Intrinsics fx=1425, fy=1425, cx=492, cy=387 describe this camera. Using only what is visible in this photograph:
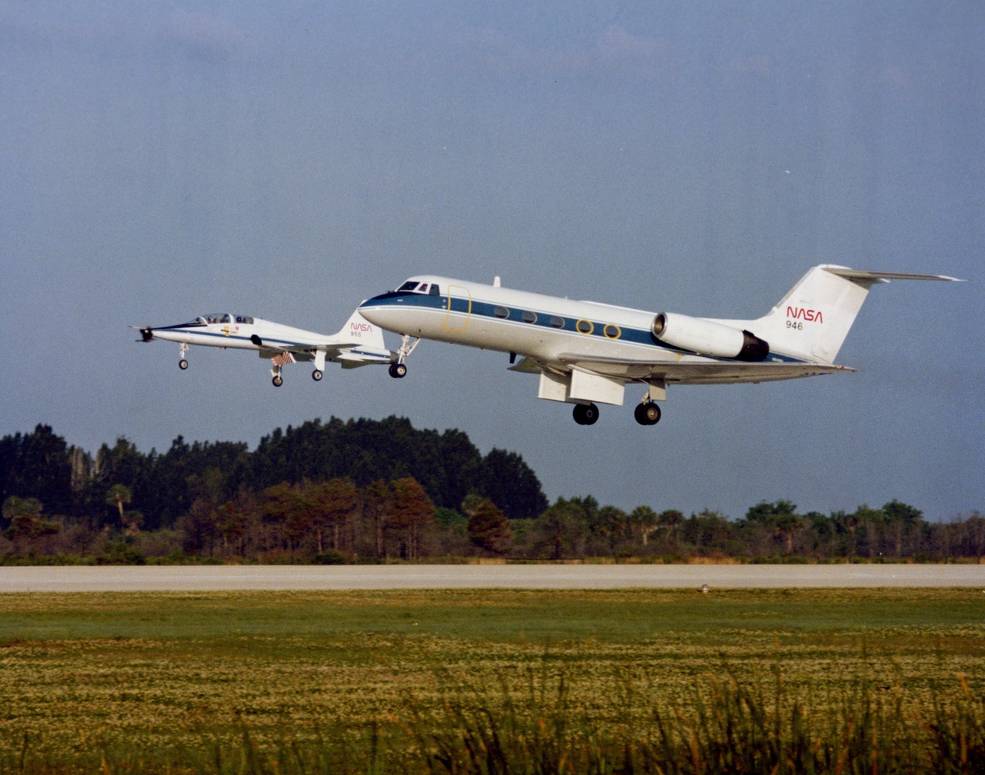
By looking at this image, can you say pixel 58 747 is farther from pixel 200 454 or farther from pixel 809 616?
pixel 200 454

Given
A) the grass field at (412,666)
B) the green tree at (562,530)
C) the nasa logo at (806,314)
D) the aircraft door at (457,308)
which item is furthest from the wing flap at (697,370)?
the green tree at (562,530)

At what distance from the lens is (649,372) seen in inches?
1593

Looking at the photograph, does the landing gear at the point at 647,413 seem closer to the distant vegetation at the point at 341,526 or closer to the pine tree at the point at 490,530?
the distant vegetation at the point at 341,526

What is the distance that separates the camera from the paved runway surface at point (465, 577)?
1377 inches

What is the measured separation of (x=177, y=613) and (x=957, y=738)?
20872 millimetres

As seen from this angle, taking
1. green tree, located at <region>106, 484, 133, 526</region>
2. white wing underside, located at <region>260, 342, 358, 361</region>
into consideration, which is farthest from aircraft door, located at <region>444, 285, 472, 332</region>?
green tree, located at <region>106, 484, 133, 526</region>

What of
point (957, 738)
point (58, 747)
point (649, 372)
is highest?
point (649, 372)

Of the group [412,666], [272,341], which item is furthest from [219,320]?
[412,666]

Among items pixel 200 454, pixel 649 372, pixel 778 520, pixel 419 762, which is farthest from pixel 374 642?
pixel 200 454

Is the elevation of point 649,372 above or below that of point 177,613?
above

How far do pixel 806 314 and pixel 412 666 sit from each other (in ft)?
90.8

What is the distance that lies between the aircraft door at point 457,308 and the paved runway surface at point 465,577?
21.6 ft

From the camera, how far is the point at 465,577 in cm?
3853

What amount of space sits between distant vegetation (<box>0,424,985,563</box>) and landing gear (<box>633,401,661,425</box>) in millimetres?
8555
